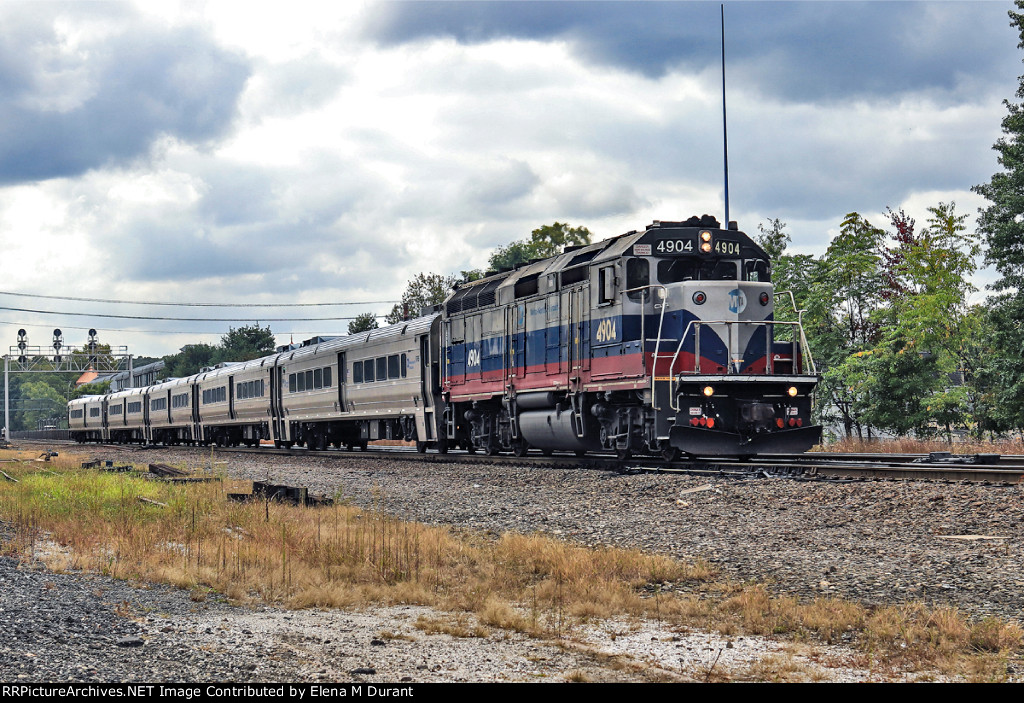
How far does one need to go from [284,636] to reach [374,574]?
99.2 inches

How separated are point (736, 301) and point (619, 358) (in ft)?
7.60

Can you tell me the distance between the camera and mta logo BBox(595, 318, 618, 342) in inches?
711

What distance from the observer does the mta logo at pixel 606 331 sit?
1806 cm

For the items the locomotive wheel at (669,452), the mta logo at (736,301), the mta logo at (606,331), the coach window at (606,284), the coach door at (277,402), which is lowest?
the locomotive wheel at (669,452)

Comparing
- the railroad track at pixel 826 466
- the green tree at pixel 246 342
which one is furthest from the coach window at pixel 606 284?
the green tree at pixel 246 342

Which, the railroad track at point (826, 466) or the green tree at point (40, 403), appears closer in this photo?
the railroad track at point (826, 466)

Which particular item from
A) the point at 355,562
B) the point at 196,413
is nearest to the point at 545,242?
the point at 196,413

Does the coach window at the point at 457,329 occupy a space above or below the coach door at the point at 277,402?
above

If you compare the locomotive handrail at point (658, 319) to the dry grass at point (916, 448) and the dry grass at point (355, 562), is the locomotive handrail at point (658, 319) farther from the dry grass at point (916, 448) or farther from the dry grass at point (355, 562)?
the dry grass at point (916, 448)

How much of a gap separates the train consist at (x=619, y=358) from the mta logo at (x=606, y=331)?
4 cm

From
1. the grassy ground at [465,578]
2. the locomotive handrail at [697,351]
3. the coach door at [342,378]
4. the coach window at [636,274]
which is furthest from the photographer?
the coach door at [342,378]

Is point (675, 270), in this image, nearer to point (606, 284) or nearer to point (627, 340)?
point (606, 284)

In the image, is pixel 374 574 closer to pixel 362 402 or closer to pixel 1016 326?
pixel 362 402

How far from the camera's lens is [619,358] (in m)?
17.8
